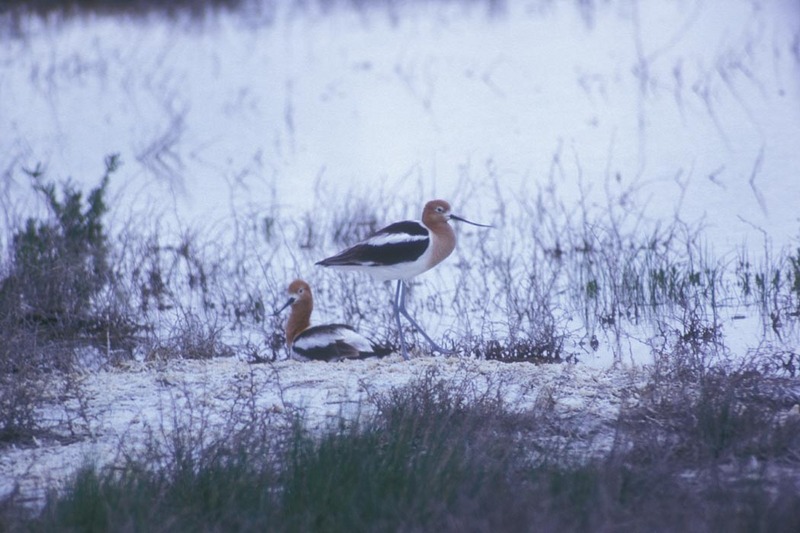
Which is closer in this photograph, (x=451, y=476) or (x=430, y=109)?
(x=451, y=476)

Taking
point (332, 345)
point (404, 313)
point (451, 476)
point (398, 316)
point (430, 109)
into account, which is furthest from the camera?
point (430, 109)

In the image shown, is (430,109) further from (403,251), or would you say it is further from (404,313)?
(403,251)

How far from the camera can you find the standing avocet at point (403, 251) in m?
7.54

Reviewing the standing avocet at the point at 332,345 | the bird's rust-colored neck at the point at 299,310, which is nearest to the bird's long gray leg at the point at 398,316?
the standing avocet at the point at 332,345

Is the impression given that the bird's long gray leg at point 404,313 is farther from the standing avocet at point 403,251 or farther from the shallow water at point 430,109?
the shallow water at point 430,109

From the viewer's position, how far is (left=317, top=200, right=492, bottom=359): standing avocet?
7.54 m

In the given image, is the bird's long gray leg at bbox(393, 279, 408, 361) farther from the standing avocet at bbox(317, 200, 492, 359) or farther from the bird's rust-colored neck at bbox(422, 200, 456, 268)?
the bird's rust-colored neck at bbox(422, 200, 456, 268)

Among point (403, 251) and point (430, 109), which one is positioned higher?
point (430, 109)

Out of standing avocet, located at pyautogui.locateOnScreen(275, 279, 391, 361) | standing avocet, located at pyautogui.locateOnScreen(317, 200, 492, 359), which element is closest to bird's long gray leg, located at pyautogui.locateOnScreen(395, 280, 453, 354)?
standing avocet, located at pyautogui.locateOnScreen(317, 200, 492, 359)

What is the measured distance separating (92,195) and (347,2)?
15107mm

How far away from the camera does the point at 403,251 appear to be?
753 centimetres

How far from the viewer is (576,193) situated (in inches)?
466

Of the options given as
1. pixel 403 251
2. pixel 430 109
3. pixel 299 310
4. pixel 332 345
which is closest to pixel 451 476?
pixel 332 345

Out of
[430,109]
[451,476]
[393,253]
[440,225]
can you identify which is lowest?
[451,476]
